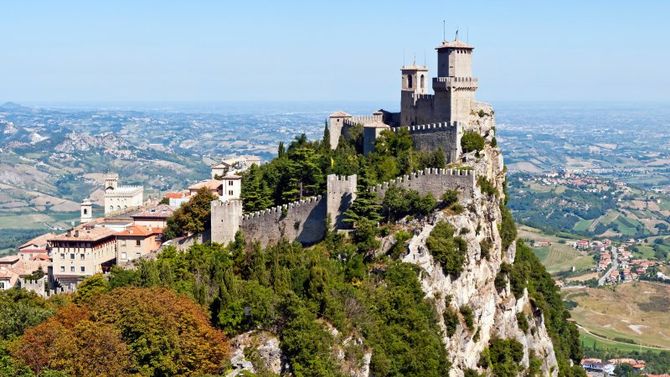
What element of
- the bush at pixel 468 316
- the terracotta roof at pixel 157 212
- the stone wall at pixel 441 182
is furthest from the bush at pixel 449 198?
Answer: the terracotta roof at pixel 157 212

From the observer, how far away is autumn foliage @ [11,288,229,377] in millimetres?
39656

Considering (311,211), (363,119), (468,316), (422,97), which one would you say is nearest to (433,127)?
(422,97)

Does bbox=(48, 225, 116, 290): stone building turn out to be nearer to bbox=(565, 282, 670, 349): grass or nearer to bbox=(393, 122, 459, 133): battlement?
bbox=(393, 122, 459, 133): battlement

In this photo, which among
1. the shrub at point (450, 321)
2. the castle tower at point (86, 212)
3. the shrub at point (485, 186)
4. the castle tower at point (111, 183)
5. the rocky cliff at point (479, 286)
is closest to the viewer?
the shrub at point (450, 321)

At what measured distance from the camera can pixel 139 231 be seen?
209 feet

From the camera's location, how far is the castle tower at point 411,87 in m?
67.9

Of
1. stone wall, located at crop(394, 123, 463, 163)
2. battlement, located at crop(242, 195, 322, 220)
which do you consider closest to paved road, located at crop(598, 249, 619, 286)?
stone wall, located at crop(394, 123, 463, 163)

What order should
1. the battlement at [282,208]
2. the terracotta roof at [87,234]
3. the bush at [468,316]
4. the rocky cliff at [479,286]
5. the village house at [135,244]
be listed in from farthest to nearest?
the village house at [135,244] → the terracotta roof at [87,234] → the battlement at [282,208] → the bush at [468,316] → the rocky cliff at [479,286]

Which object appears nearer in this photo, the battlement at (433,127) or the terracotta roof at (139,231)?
the battlement at (433,127)

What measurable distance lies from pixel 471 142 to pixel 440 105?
5470 millimetres

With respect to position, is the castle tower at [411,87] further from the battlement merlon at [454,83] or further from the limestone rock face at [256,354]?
the limestone rock face at [256,354]

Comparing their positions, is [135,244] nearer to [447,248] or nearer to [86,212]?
[86,212]

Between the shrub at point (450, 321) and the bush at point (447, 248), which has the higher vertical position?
the bush at point (447, 248)

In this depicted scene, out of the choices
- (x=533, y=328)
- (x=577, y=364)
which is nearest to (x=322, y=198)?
(x=533, y=328)
